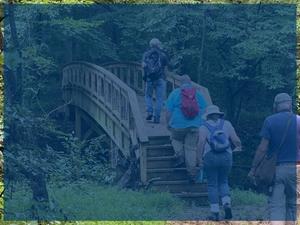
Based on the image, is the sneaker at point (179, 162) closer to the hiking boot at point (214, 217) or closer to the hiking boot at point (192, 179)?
the hiking boot at point (192, 179)

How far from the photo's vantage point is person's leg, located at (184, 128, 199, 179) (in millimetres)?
7516

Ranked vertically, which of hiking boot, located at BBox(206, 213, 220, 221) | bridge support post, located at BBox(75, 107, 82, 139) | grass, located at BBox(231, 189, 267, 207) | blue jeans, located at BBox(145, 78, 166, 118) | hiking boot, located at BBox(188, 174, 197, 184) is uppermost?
blue jeans, located at BBox(145, 78, 166, 118)

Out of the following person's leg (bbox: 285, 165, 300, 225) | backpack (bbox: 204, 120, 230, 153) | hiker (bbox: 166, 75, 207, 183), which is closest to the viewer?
person's leg (bbox: 285, 165, 300, 225)

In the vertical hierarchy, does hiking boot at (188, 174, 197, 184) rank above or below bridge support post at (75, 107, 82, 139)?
below

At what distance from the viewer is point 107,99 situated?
784cm

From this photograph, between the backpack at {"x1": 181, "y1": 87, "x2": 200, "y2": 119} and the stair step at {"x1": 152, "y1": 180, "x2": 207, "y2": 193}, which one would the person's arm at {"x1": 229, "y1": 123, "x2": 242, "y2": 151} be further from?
the stair step at {"x1": 152, "y1": 180, "x2": 207, "y2": 193}

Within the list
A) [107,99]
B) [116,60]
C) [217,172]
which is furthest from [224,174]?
[116,60]

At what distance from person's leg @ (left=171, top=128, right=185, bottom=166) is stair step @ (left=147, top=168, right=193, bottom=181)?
0.09 meters

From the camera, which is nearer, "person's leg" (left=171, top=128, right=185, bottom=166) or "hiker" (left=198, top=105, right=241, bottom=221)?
"hiker" (left=198, top=105, right=241, bottom=221)

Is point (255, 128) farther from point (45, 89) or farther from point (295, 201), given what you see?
point (45, 89)

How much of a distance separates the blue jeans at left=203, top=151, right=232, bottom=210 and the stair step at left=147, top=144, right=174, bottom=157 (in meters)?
0.45

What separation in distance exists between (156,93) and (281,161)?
→ 167cm

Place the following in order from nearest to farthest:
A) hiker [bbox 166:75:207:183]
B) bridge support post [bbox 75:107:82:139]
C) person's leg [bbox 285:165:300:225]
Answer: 1. person's leg [bbox 285:165:300:225]
2. hiker [bbox 166:75:207:183]
3. bridge support post [bbox 75:107:82:139]

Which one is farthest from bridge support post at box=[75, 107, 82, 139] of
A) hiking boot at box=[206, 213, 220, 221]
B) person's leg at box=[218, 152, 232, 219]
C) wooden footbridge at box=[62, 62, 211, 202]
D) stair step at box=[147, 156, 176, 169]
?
hiking boot at box=[206, 213, 220, 221]
